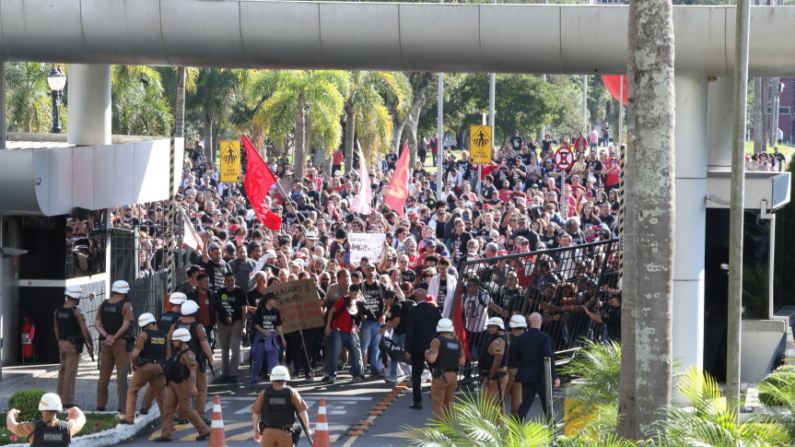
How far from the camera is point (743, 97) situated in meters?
10.6

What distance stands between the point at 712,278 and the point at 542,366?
3.74 metres

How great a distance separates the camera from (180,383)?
44.0 ft

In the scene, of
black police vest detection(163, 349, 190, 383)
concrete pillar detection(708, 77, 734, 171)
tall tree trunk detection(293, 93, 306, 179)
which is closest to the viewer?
black police vest detection(163, 349, 190, 383)

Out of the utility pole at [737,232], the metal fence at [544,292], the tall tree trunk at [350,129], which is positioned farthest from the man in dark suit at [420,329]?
the tall tree trunk at [350,129]

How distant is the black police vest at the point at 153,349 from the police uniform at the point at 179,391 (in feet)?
1.19

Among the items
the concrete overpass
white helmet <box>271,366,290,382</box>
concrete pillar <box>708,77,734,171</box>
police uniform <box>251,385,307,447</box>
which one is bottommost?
police uniform <box>251,385,307,447</box>

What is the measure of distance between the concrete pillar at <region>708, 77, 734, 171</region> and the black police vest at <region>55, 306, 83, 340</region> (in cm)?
908

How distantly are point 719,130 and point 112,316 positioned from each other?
891cm

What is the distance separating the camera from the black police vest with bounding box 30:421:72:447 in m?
9.88

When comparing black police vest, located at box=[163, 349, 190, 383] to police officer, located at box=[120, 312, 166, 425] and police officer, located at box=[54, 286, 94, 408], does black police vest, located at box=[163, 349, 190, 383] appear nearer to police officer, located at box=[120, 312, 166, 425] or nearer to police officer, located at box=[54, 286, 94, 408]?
police officer, located at box=[120, 312, 166, 425]

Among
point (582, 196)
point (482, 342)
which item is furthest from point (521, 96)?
point (482, 342)

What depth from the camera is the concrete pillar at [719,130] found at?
16219 millimetres

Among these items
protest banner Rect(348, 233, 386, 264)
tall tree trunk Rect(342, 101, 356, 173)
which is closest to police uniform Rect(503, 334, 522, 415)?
protest banner Rect(348, 233, 386, 264)

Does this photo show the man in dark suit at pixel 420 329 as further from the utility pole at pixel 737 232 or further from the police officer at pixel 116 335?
the utility pole at pixel 737 232
